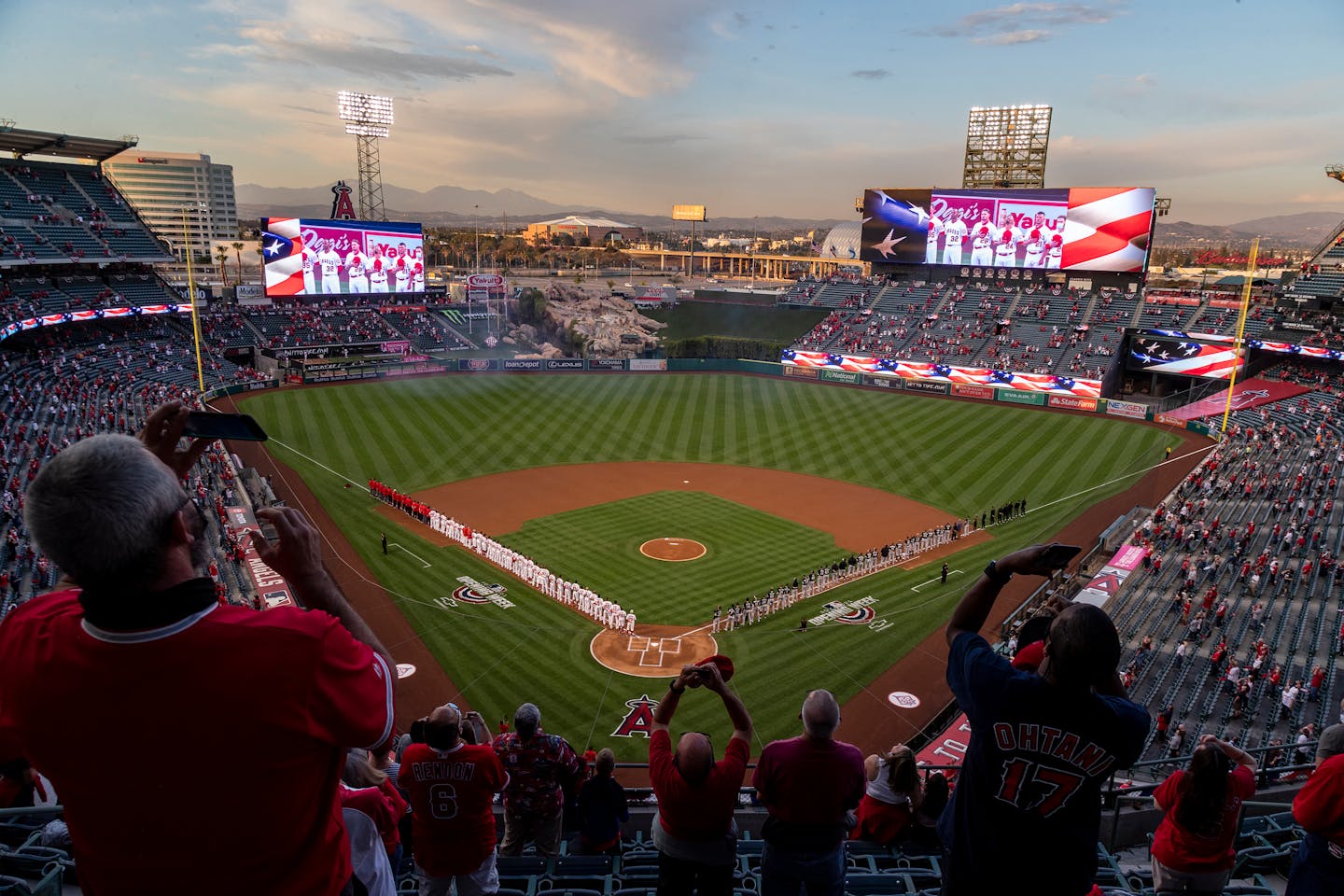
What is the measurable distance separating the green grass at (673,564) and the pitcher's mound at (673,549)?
0.27m

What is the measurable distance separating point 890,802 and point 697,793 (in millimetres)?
2622

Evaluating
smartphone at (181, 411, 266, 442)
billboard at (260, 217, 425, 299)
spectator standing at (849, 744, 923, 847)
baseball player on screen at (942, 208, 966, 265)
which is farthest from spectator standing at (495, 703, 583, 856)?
baseball player on screen at (942, 208, 966, 265)

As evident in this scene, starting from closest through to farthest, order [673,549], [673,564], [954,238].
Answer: [673,564]
[673,549]
[954,238]

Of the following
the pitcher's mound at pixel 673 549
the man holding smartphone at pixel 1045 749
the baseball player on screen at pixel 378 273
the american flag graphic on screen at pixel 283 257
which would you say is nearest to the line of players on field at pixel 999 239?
the baseball player on screen at pixel 378 273

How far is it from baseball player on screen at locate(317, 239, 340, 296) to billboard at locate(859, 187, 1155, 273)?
4036cm

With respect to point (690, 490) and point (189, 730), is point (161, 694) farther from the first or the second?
point (690, 490)

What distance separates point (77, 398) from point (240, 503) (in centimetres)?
1343

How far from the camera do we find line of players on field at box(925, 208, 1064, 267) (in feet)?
185

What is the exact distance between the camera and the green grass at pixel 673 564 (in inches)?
907

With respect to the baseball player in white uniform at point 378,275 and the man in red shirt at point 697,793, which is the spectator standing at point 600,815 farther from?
the baseball player in white uniform at point 378,275

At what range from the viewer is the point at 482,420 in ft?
143

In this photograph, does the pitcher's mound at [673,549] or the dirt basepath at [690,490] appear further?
the dirt basepath at [690,490]

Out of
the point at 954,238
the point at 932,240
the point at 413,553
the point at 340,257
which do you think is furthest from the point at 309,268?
the point at 954,238

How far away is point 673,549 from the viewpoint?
2667 centimetres
